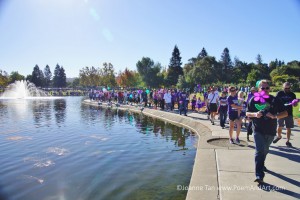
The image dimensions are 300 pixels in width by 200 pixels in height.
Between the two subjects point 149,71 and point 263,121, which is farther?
point 149,71

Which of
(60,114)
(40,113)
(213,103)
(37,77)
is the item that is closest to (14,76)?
(37,77)

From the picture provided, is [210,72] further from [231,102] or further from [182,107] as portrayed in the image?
[231,102]

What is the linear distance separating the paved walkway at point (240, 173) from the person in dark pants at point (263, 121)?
0.41 metres

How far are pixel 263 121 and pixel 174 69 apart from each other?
81.0 metres

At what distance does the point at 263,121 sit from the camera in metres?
5.32

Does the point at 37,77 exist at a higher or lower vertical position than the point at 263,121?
higher

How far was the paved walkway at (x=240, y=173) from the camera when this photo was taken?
16.1 ft

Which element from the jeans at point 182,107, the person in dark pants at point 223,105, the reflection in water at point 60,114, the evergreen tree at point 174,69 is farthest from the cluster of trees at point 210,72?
the person in dark pants at point 223,105

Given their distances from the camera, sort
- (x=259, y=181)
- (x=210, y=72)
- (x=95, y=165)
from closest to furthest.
→ 1. (x=259, y=181)
2. (x=95, y=165)
3. (x=210, y=72)

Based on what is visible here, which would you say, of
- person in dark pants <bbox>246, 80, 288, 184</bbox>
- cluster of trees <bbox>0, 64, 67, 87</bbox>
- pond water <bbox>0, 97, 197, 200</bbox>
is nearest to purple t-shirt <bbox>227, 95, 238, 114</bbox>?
pond water <bbox>0, 97, 197, 200</bbox>

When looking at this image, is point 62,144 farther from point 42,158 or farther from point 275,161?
point 275,161

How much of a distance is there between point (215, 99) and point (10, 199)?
35.5 ft

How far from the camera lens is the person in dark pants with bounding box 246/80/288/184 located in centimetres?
529

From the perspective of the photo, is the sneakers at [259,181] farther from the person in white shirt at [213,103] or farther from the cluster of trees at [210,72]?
the cluster of trees at [210,72]
